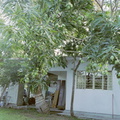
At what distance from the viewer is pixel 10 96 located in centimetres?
1348

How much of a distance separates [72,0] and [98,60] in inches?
100

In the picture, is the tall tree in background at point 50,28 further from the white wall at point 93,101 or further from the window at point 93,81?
the white wall at point 93,101

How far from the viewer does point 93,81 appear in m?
Answer: 10.0

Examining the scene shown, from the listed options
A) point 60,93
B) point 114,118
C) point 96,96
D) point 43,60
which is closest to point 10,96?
point 60,93

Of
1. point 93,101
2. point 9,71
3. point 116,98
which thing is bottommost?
point 93,101

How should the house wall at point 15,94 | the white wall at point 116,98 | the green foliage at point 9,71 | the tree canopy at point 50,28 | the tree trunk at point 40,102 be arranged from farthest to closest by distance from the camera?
the house wall at point 15,94, the green foliage at point 9,71, the tree trunk at point 40,102, the white wall at point 116,98, the tree canopy at point 50,28

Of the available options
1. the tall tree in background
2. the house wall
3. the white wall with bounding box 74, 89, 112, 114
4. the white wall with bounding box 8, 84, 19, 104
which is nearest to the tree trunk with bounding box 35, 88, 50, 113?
the white wall with bounding box 74, 89, 112, 114

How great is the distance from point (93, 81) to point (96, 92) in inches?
26.9

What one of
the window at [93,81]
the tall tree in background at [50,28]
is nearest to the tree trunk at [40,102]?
the window at [93,81]

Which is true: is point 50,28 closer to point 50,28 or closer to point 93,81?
point 50,28

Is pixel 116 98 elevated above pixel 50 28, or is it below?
below

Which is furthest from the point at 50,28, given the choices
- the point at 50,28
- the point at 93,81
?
the point at 93,81

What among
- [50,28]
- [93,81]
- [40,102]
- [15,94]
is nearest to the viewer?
[50,28]

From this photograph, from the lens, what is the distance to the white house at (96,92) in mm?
9266
